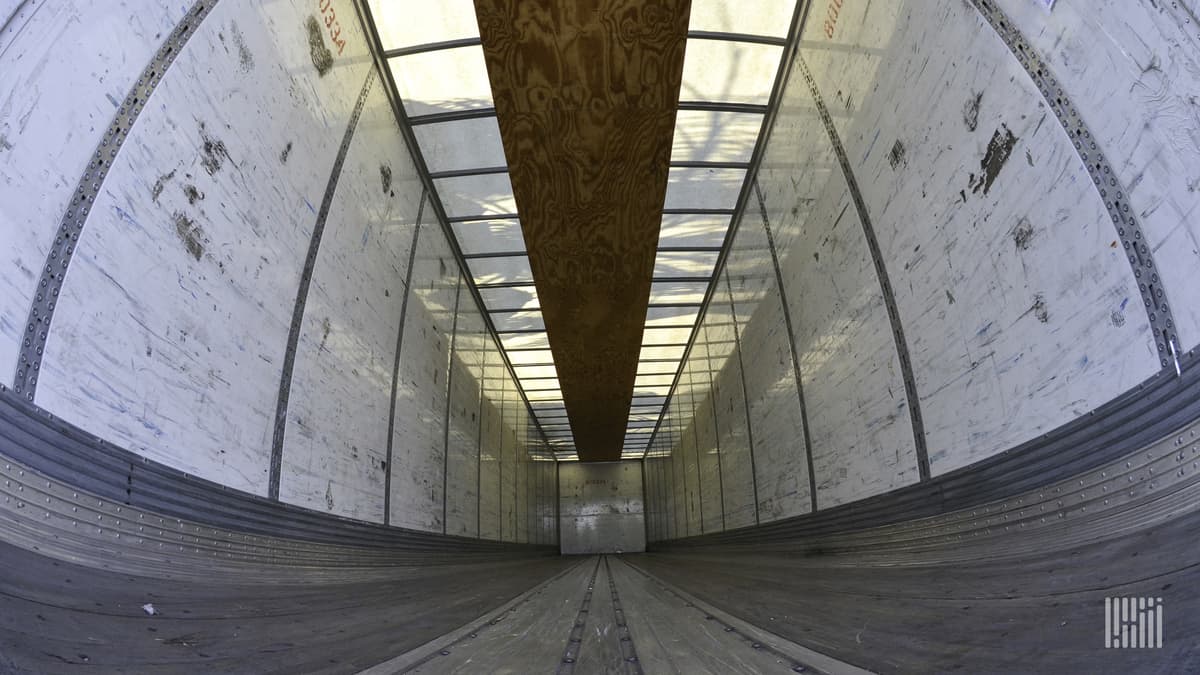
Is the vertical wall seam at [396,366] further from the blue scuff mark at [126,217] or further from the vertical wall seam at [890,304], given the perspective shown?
the vertical wall seam at [890,304]

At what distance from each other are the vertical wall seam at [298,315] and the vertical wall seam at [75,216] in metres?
2.36

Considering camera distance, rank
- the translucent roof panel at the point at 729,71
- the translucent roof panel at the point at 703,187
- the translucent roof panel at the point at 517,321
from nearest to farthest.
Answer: the translucent roof panel at the point at 729,71, the translucent roof panel at the point at 703,187, the translucent roof panel at the point at 517,321

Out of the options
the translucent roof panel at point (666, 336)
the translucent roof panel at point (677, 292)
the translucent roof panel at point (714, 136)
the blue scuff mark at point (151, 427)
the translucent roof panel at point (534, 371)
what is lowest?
the blue scuff mark at point (151, 427)

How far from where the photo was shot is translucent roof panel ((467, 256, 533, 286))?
1295cm

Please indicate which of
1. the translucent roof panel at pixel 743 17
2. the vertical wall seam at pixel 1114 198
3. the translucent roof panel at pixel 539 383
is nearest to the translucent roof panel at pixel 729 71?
the translucent roof panel at pixel 743 17

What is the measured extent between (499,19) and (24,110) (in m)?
3.31

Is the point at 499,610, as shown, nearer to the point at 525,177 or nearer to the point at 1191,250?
the point at 525,177

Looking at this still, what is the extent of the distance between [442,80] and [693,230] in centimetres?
A: 516

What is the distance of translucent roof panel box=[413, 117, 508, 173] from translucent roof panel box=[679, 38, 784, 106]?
254cm

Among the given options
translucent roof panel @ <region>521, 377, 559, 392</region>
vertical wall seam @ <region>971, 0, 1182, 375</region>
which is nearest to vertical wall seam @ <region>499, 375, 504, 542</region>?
translucent roof panel @ <region>521, 377, 559, 392</region>

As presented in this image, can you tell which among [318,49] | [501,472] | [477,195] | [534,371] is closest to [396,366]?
[477,195]

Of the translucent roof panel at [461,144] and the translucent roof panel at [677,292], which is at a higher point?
the translucent roof panel at [461,144]

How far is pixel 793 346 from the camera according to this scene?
916 centimetres

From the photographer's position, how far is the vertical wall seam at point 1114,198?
3076 millimetres
